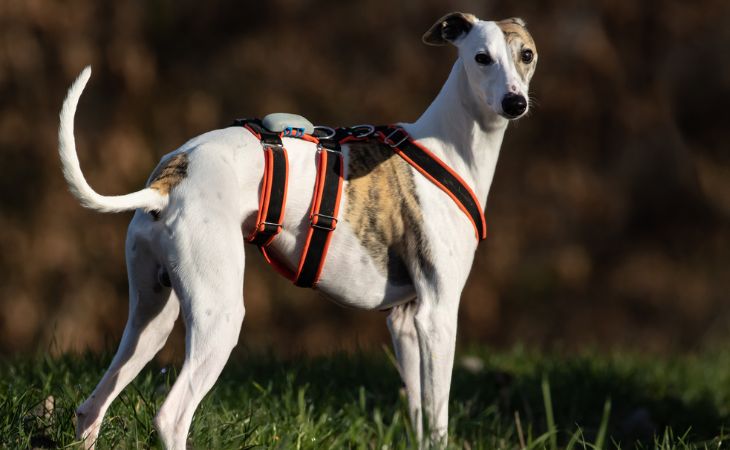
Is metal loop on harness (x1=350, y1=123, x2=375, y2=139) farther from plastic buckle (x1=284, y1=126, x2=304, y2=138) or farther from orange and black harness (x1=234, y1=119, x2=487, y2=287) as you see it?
plastic buckle (x1=284, y1=126, x2=304, y2=138)

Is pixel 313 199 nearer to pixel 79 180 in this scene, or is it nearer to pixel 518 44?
pixel 79 180

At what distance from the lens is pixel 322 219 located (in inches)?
145

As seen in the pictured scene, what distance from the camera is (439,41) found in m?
4.22

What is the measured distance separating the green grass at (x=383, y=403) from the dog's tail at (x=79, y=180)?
0.73 m

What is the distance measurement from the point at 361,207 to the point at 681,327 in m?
7.81

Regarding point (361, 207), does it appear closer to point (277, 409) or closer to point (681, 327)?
point (277, 409)

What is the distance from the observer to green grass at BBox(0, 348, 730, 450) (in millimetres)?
3496

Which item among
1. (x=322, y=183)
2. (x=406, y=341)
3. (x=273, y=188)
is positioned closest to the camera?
(x=273, y=188)

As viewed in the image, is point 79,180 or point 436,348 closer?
point 79,180

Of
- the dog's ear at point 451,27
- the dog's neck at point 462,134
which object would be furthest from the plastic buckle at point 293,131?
the dog's ear at point 451,27

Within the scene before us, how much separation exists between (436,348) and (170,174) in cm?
120

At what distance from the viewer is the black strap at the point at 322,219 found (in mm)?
3689

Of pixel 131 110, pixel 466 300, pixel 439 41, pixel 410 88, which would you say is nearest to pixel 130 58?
Result: pixel 131 110

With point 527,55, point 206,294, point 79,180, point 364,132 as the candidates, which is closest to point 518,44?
point 527,55
